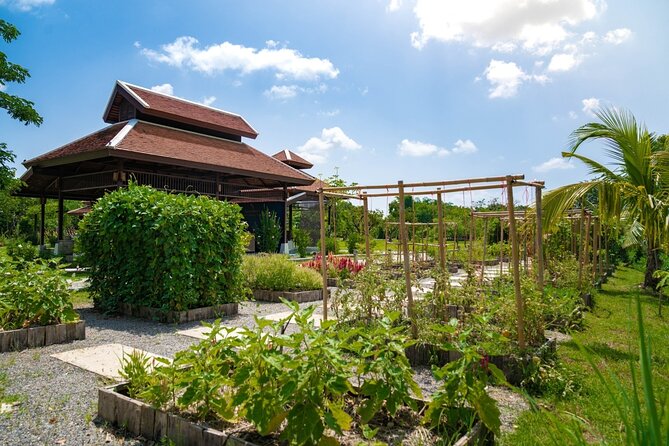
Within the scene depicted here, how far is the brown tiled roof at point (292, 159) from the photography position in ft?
81.3

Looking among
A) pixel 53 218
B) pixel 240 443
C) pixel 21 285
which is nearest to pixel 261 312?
pixel 21 285

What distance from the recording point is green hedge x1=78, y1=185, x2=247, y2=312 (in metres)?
6.10

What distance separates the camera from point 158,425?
269cm

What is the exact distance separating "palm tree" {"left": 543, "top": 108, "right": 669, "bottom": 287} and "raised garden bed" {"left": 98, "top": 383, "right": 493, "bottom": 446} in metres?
5.26

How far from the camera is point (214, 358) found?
283 centimetres

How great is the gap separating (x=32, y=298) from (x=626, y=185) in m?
8.03

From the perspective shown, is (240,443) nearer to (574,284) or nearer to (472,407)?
(472,407)

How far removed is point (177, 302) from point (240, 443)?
4.17 metres

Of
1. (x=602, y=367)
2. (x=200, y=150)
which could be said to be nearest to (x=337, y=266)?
(x=602, y=367)

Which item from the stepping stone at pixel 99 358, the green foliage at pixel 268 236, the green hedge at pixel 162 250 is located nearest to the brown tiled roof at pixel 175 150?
the green foliage at pixel 268 236

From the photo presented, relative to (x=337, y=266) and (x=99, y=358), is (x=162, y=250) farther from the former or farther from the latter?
Result: (x=337, y=266)

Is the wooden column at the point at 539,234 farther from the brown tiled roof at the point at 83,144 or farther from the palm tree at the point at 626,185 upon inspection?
the brown tiled roof at the point at 83,144

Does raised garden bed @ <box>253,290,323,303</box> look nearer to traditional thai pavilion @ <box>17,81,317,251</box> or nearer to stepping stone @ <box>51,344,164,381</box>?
stepping stone @ <box>51,344,164,381</box>

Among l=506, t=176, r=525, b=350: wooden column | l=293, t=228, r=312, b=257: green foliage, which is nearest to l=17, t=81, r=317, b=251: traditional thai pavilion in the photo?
l=293, t=228, r=312, b=257: green foliage
